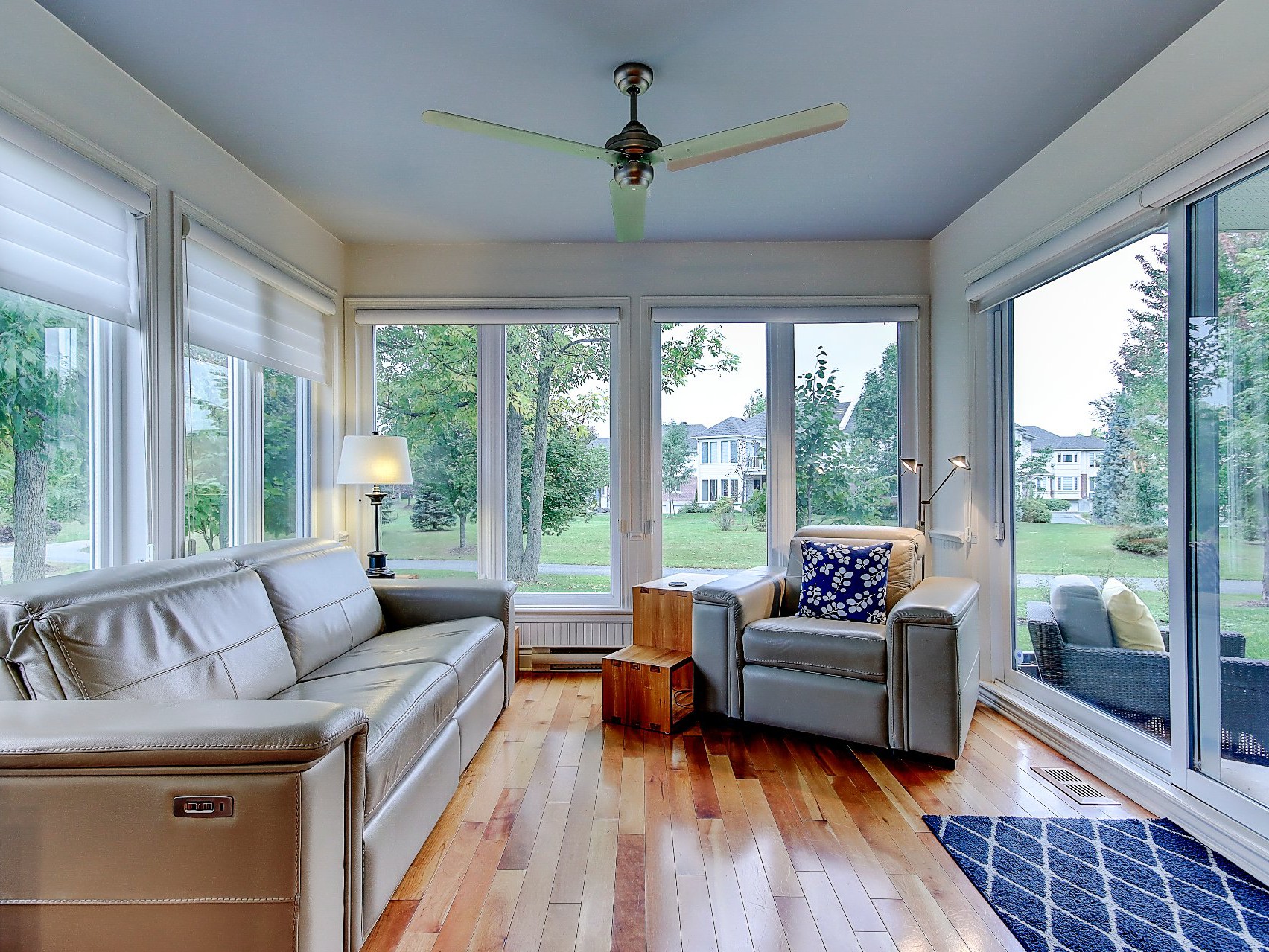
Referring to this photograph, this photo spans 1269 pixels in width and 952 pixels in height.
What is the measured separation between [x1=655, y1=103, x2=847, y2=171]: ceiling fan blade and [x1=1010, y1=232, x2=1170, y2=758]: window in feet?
4.53

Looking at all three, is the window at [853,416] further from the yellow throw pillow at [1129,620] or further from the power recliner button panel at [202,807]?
Result: the power recliner button panel at [202,807]

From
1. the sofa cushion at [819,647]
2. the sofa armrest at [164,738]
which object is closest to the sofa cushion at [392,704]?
the sofa armrest at [164,738]

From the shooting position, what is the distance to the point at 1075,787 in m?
2.54

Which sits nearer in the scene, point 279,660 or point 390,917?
point 390,917

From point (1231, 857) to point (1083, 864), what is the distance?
1.40 feet

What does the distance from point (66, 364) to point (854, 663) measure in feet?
9.87

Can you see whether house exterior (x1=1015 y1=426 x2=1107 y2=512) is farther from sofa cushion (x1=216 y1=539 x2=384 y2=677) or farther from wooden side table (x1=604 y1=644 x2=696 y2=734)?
sofa cushion (x1=216 y1=539 x2=384 y2=677)

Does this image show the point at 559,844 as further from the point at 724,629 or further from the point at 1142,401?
the point at 1142,401

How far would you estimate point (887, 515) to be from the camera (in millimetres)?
4180

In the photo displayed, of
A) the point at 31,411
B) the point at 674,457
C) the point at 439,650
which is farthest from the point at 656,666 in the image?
the point at 31,411

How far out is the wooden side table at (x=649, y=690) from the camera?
3098mm

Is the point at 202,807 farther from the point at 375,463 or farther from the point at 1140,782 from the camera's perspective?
the point at 1140,782

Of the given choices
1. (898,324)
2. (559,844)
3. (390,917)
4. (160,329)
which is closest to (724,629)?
(559,844)

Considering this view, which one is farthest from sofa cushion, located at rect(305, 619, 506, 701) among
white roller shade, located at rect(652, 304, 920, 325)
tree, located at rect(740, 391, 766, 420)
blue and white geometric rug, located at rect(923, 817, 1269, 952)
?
white roller shade, located at rect(652, 304, 920, 325)
